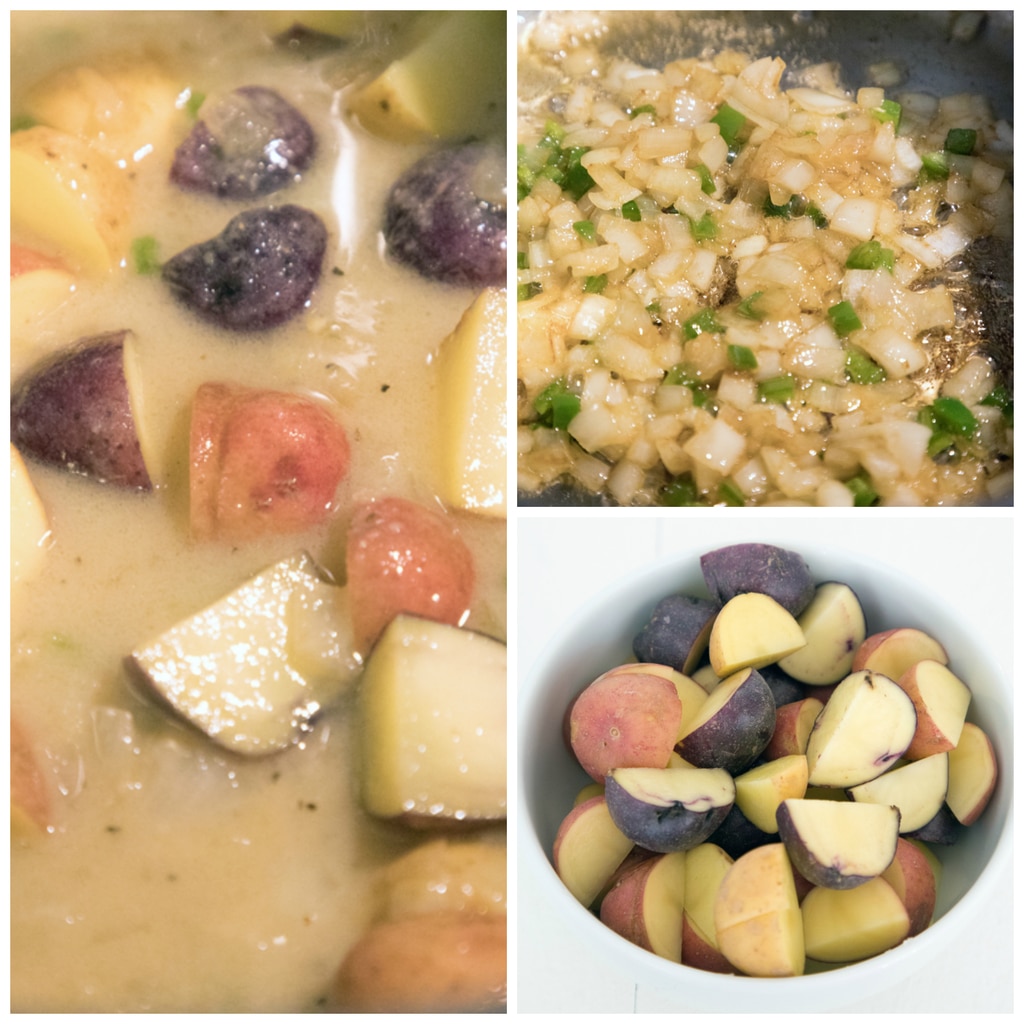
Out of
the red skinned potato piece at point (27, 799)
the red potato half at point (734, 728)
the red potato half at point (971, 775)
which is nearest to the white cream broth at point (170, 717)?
the red skinned potato piece at point (27, 799)

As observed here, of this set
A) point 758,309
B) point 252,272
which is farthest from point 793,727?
point 252,272

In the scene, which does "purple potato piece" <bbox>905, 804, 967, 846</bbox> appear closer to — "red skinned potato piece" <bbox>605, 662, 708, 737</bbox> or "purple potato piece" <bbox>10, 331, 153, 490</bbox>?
"red skinned potato piece" <bbox>605, 662, 708, 737</bbox>

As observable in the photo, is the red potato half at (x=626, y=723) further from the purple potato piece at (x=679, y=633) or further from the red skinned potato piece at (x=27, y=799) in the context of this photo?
the red skinned potato piece at (x=27, y=799)

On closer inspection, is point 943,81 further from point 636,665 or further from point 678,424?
point 636,665

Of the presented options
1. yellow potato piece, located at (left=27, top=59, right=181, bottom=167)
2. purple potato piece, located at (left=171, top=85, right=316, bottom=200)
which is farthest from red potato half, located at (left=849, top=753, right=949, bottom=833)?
yellow potato piece, located at (left=27, top=59, right=181, bottom=167)

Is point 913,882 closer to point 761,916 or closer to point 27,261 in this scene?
point 761,916

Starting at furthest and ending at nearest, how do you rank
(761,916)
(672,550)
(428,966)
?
(672,550)
(428,966)
(761,916)
